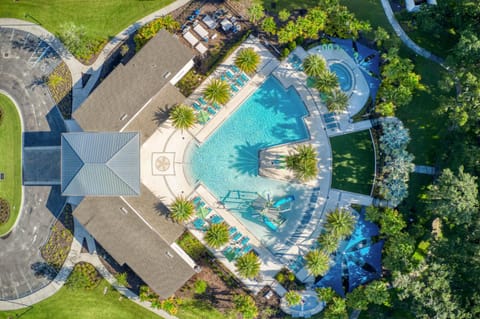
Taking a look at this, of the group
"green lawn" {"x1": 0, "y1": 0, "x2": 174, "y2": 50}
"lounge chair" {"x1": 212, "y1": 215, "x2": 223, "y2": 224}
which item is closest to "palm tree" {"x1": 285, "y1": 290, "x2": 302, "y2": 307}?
"lounge chair" {"x1": 212, "y1": 215, "x2": 223, "y2": 224}

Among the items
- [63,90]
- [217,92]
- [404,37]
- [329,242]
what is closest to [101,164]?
[63,90]

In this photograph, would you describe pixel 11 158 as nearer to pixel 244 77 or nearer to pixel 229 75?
pixel 229 75

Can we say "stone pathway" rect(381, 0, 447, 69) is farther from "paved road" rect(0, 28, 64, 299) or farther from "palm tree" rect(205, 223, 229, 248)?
"paved road" rect(0, 28, 64, 299)

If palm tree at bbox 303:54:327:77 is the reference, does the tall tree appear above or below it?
below

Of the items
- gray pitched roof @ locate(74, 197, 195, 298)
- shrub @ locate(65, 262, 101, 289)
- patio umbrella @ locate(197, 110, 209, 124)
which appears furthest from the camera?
patio umbrella @ locate(197, 110, 209, 124)

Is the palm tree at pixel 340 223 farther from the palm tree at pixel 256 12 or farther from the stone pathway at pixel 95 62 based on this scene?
the stone pathway at pixel 95 62

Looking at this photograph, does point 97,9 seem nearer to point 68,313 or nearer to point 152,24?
point 152,24
